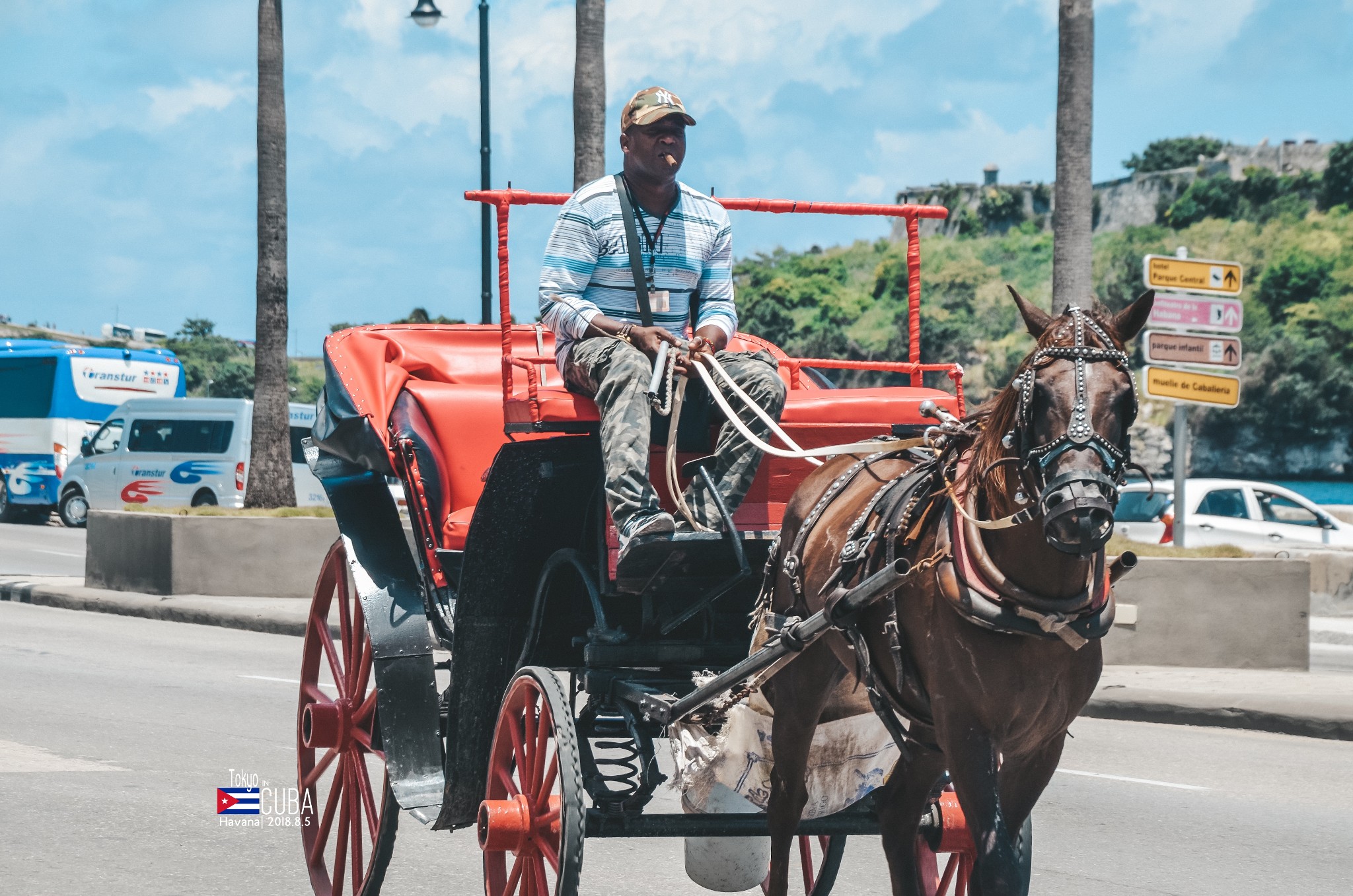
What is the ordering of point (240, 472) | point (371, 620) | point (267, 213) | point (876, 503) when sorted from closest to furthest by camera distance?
1. point (876, 503)
2. point (371, 620)
3. point (267, 213)
4. point (240, 472)

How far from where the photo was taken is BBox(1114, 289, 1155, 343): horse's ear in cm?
358

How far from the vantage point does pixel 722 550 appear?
4758mm

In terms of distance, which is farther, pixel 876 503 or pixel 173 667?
pixel 173 667

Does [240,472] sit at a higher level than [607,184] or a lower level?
lower

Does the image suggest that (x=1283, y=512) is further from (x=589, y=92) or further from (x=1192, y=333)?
(x=589, y=92)

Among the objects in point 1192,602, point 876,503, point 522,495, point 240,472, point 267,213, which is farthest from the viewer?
point 240,472

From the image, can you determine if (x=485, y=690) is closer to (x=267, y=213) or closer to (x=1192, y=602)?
(x=1192, y=602)

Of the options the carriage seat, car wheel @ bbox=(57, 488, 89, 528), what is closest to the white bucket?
the carriage seat

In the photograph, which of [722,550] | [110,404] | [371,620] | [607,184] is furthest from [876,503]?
[110,404]

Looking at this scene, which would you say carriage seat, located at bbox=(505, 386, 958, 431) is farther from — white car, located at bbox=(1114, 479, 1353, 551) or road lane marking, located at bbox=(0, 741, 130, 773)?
white car, located at bbox=(1114, 479, 1353, 551)

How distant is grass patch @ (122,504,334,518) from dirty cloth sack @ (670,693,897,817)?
11.3m

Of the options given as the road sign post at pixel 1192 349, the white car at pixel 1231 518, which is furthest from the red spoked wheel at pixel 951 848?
the white car at pixel 1231 518

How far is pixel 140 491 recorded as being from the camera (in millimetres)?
27969

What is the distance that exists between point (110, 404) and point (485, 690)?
29.2 m
